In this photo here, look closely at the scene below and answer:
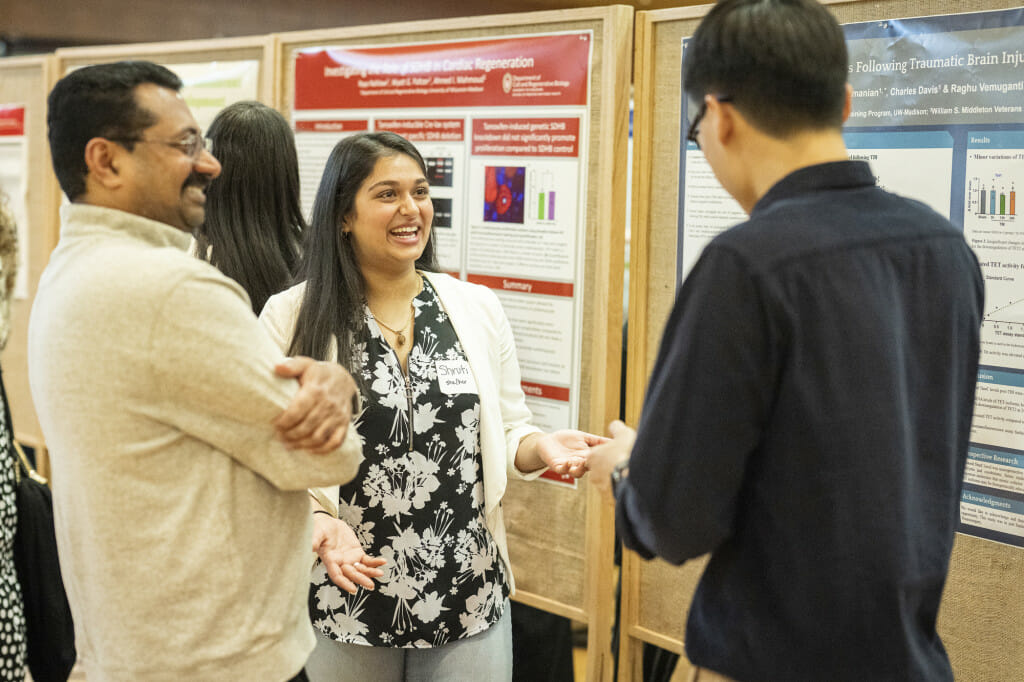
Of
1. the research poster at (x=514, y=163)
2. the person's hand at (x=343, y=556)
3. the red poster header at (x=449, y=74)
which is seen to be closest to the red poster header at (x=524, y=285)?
the research poster at (x=514, y=163)

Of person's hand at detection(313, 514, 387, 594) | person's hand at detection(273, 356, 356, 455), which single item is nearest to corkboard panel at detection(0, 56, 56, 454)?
person's hand at detection(313, 514, 387, 594)

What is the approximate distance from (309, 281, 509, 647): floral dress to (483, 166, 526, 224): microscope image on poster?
83cm

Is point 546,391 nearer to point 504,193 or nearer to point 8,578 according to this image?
point 504,193

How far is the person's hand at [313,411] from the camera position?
1306 millimetres

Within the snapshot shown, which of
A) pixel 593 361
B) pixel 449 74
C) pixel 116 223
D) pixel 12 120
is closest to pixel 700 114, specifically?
pixel 116 223

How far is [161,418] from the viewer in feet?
4.17

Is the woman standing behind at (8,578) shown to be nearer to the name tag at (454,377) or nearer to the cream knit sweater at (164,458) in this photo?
the cream knit sweater at (164,458)

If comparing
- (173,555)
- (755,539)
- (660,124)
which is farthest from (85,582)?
(660,124)

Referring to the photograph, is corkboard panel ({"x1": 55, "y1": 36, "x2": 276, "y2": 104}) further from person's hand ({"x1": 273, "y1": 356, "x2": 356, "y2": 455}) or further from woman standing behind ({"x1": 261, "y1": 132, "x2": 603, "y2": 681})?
person's hand ({"x1": 273, "y1": 356, "x2": 356, "y2": 455})

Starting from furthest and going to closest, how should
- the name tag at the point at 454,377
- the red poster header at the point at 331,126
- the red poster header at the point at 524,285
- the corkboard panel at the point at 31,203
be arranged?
the corkboard panel at the point at 31,203 → the red poster header at the point at 331,126 → the red poster header at the point at 524,285 → the name tag at the point at 454,377

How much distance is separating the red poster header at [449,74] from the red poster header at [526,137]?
0.18ft

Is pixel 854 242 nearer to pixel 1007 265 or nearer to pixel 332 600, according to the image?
pixel 1007 265

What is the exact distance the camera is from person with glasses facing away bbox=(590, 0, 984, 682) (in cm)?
111

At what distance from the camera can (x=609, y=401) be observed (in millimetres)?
2590
